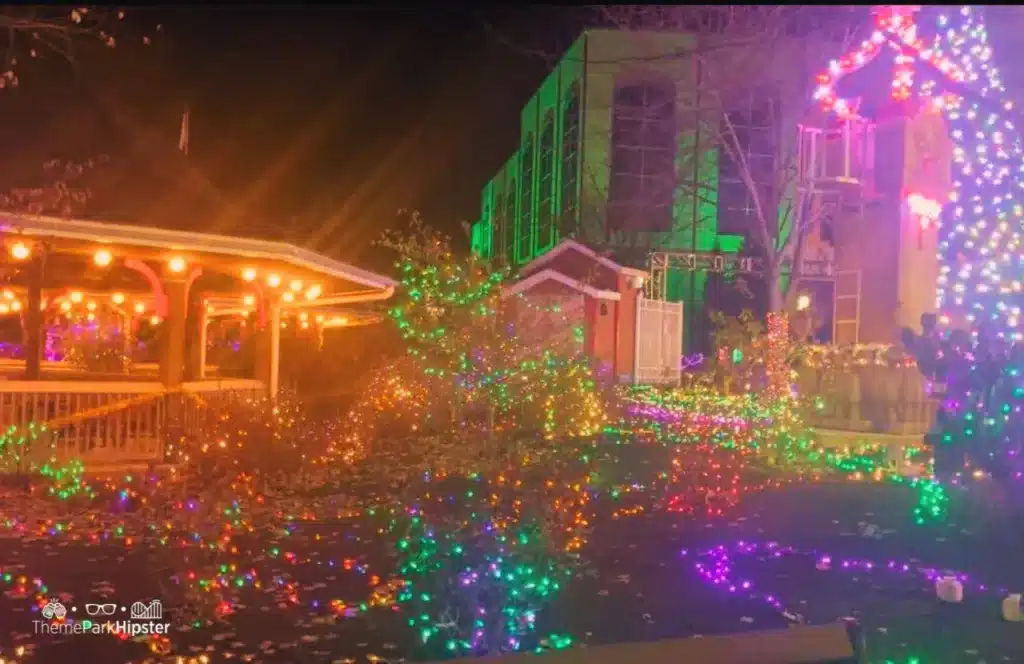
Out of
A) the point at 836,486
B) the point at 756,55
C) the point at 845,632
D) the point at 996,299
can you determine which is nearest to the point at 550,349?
the point at 836,486

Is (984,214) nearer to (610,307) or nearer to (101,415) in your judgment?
(101,415)

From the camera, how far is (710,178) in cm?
2683

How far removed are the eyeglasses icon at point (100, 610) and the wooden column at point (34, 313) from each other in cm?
595

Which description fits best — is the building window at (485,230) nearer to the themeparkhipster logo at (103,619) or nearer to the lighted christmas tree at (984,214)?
the lighted christmas tree at (984,214)

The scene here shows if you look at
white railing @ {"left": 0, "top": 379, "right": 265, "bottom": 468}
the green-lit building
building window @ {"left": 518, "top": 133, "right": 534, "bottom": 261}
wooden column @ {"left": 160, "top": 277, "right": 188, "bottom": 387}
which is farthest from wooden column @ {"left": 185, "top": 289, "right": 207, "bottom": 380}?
building window @ {"left": 518, "top": 133, "right": 534, "bottom": 261}

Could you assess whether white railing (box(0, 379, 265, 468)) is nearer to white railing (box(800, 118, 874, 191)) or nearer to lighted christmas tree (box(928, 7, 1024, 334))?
lighted christmas tree (box(928, 7, 1024, 334))

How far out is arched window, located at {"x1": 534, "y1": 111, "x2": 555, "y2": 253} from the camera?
3184 centimetres

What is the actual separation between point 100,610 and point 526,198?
33961 mm

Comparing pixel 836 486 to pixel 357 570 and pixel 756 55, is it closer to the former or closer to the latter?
pixel 357 570

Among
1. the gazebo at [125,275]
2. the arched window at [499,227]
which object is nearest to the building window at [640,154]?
the gazebo at [125,275]

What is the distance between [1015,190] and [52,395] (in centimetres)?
1144

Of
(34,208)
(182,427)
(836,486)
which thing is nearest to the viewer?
(34,208)

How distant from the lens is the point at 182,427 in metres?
10.4

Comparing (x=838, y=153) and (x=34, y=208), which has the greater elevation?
(x=838, y=153)
